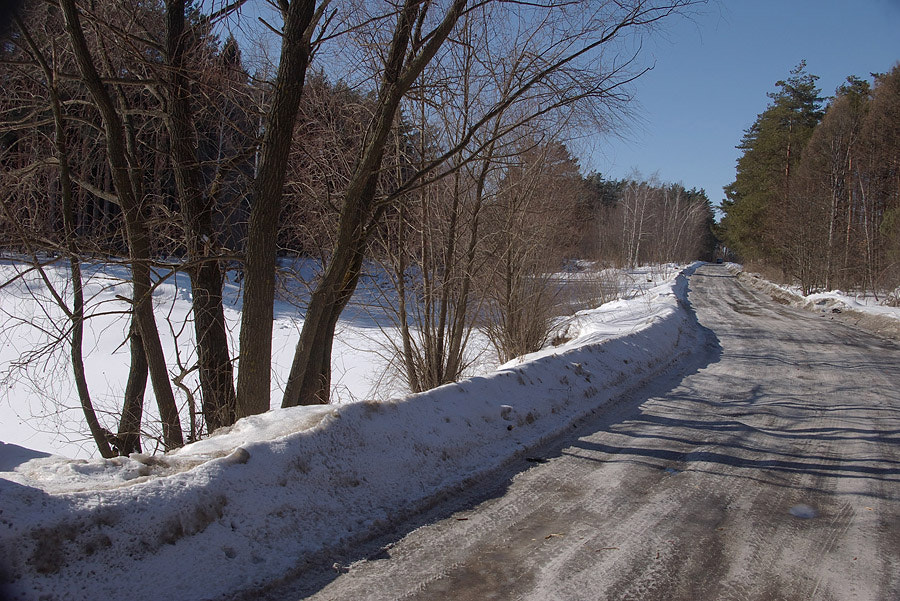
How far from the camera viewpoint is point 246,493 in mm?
3111

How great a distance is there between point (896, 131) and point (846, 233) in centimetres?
515

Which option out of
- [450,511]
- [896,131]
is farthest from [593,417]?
[896,131]

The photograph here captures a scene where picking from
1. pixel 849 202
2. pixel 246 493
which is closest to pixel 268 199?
pixel 246 493

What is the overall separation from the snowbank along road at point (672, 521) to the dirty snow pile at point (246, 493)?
0.81 feet

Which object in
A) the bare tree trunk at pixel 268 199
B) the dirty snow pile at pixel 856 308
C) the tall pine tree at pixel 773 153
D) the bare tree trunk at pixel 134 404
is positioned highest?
the tall pine tree at pixel 773 153

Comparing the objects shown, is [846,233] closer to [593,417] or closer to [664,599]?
[593,417]

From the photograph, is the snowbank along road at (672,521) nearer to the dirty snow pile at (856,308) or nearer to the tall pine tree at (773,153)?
the dirty snow pile at (856,308)

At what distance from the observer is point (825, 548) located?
3299mm

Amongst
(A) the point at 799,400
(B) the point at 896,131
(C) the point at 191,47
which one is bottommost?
(A) the point at 799,400

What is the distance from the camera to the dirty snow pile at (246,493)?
246 centimetres

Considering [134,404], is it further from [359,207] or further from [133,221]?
[359,207]

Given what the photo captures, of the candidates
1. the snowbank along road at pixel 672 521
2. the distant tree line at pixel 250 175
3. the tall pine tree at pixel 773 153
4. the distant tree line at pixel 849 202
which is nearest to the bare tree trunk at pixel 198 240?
the distant tree line at pixel 250 175

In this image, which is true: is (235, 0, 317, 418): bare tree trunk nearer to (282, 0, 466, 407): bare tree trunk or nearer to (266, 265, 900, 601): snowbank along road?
(282, 0, 466, 407): bare tree trunk

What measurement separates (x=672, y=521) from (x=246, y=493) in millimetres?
2422
